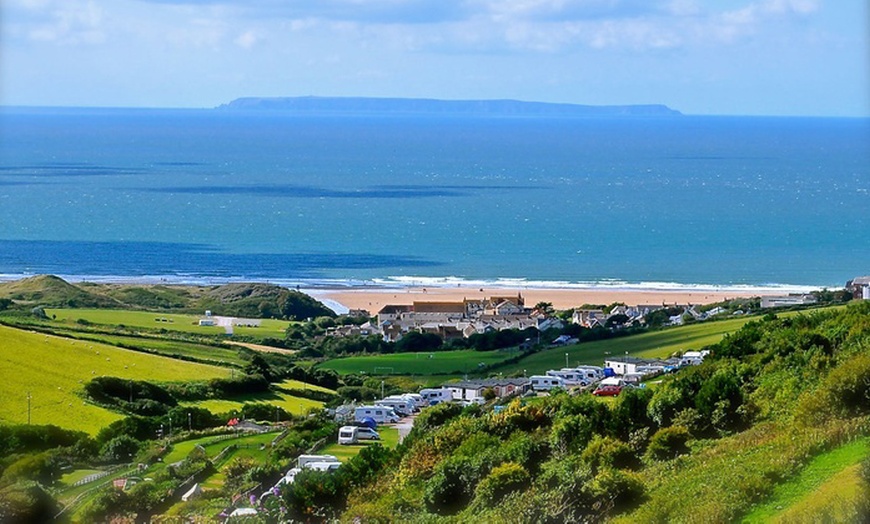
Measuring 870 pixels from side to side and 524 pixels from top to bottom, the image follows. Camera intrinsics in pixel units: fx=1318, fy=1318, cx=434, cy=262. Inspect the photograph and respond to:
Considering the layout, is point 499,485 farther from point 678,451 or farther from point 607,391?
point 607,391

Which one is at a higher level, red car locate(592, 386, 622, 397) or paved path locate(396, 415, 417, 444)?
red car locate(592, 386, 622, 397)

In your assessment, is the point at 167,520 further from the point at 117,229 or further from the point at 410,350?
the point at 117,229

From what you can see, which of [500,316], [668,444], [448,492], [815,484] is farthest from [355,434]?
[500,316]

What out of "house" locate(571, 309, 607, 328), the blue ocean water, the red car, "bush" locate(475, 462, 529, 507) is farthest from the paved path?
the blue ocean water

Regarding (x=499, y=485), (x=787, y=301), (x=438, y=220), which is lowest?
(x=787, y=301)

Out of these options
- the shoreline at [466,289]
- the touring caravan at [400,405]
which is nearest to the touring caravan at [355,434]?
the touring caravan at [400,405]

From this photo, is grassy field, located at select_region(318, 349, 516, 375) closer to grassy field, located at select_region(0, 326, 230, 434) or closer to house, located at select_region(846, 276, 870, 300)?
grassy field, located at select_region(0, 326, 230, 434)

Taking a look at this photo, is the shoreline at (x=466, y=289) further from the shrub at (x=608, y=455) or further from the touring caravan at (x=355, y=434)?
the shrub at (x=608, y=455)
